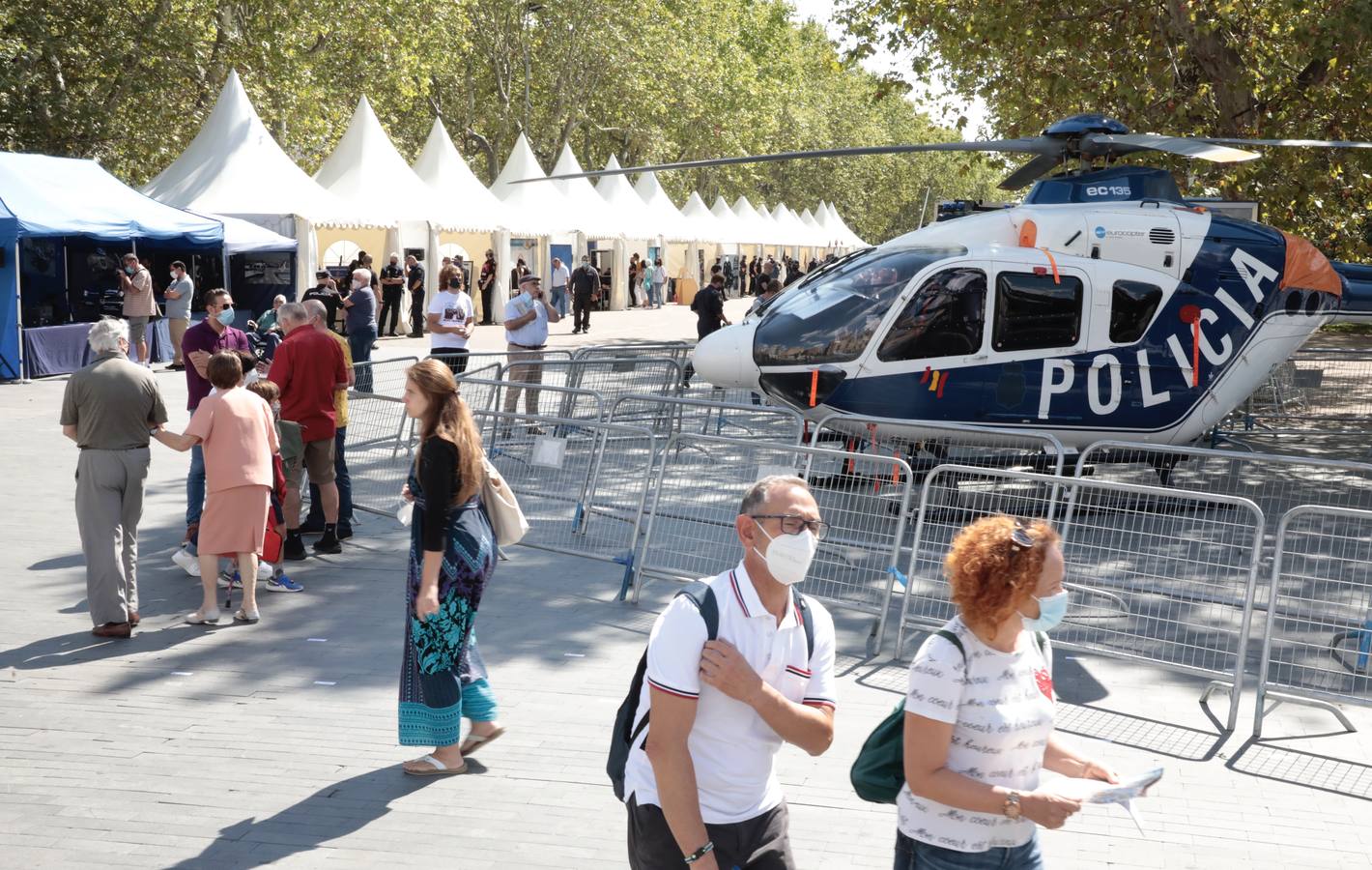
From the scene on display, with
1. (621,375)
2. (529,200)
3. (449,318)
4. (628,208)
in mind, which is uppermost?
(628,208)

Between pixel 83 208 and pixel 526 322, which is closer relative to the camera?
pixel 526 322

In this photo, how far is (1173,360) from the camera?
12.0 metres

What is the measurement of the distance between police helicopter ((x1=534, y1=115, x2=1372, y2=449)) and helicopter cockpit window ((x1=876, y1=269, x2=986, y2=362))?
12 mm

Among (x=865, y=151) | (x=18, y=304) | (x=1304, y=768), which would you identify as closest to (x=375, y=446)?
(x=865, y=151)

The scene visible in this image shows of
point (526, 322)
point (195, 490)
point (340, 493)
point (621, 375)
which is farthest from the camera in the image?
point (526, 322)

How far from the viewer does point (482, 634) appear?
768cm

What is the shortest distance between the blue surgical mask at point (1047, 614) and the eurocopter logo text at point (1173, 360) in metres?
8.70

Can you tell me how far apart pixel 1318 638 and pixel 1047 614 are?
520cm

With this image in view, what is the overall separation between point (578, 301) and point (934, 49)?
45.6 ft

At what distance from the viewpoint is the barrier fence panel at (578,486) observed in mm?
9570

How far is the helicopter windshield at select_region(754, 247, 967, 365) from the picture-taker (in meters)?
11.5

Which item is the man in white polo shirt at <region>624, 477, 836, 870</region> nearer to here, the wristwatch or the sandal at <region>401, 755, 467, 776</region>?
the wristwatch

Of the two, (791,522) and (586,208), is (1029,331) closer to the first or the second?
(791,522)

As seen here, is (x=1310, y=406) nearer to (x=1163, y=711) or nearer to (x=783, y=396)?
(x=783, y=396)
